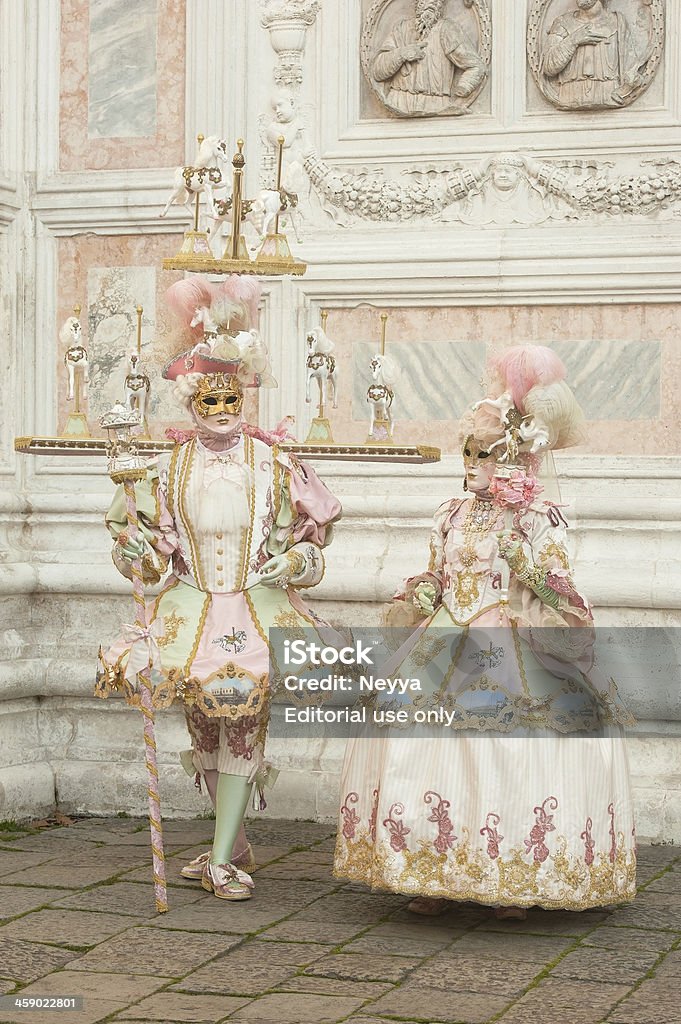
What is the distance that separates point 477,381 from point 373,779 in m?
2.25

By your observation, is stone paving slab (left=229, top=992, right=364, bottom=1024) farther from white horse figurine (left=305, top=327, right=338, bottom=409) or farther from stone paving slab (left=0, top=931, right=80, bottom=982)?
white horse figurine (left=305, top=327, right=338, bottom=409)

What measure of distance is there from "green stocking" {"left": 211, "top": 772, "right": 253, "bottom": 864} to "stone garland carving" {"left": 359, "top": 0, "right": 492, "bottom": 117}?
9.74 feet

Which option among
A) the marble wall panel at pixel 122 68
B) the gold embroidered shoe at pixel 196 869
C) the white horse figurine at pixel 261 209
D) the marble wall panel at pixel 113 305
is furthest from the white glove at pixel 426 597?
the marble wall panel at pixel 122 68

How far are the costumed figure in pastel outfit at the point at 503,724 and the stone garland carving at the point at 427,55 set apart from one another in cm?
199

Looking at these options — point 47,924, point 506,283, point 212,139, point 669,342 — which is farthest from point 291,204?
point 47,924

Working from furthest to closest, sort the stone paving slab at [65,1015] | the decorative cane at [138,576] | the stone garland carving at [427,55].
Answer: the stone garland carving at [427,55]
the decorative cane at [138,576]
the stone paving slab at [65,1015]

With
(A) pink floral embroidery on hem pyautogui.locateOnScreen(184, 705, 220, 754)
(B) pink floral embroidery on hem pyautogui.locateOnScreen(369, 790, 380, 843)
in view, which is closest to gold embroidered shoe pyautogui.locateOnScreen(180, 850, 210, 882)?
(A) pink floral embroidery on hem pyautogui.locateOnScreen(184, 705, 220, 754)

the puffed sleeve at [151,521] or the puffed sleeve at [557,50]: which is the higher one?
the puffed sleeve at [557,50]

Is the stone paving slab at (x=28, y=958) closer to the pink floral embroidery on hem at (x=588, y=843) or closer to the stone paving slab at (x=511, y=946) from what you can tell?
the stone paving slab at (x=511, y=946)

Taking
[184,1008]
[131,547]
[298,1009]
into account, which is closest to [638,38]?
[131,547]

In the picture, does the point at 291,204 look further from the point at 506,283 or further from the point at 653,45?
the point at 653,45

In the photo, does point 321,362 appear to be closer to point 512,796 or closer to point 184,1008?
point 512,796

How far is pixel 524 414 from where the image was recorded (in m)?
5.22

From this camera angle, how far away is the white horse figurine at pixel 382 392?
230 inches
